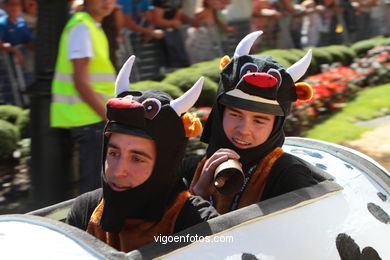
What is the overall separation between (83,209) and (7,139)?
2.92 metres

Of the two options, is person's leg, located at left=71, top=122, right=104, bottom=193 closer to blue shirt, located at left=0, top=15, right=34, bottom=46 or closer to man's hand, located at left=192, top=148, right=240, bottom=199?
man's hand, located at left=192, top=148, right=240, bottom=199

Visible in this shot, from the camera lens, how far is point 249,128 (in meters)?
3.13

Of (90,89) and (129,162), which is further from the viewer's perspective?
(90,89)

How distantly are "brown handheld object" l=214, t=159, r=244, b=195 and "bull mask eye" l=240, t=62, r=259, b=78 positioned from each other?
0.65 m

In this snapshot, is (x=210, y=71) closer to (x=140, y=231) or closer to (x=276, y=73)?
(x=276, y=73)

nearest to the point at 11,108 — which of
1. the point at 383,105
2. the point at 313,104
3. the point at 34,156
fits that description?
the point at 34,156

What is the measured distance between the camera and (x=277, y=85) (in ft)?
10.3

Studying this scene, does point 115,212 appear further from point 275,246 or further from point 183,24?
point 183,24

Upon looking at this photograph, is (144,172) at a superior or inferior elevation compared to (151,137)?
inferior

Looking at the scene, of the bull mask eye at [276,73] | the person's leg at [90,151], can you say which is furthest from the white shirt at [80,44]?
the bull mask eye at [276,73]

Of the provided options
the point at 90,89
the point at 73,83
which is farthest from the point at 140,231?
the point at 73,83

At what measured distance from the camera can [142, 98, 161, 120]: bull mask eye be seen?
2518 mm

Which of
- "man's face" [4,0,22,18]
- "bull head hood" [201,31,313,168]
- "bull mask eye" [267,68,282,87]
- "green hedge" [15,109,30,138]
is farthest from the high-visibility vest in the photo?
"man's face" [4,0,22,18]

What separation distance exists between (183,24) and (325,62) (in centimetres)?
297
